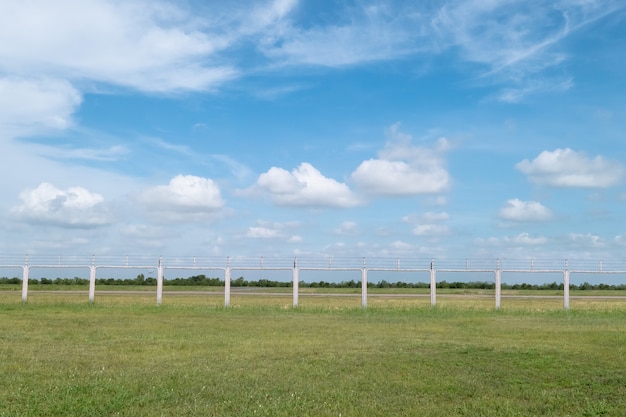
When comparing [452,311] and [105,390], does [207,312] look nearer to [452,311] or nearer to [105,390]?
A: [452,311]

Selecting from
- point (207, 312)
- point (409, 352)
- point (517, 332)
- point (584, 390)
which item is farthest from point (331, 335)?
point (207, 312)

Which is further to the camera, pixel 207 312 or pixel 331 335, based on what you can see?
pixel 207 312

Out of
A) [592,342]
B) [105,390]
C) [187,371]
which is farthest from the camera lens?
[592,342]

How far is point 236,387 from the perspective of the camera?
35.1 ft

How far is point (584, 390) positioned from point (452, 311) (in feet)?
55.6

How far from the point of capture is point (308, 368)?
1245 cm

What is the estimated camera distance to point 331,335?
60.2 feet

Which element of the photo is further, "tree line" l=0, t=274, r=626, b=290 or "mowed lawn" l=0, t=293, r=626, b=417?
"tree line" l=0, t=274, r=626, b=290

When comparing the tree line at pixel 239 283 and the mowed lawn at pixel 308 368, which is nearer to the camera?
the mowed lawn at pixel 308 368

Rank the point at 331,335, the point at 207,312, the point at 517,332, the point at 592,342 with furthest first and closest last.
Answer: the point at 207,312 < the point at 517,332 < the point at 331,335 < the point at 592,342

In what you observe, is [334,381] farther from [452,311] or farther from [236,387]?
[452,311]

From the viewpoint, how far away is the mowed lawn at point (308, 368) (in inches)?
379

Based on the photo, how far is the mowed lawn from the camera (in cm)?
962

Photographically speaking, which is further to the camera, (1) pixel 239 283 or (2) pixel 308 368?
(1) pixel 239 283
